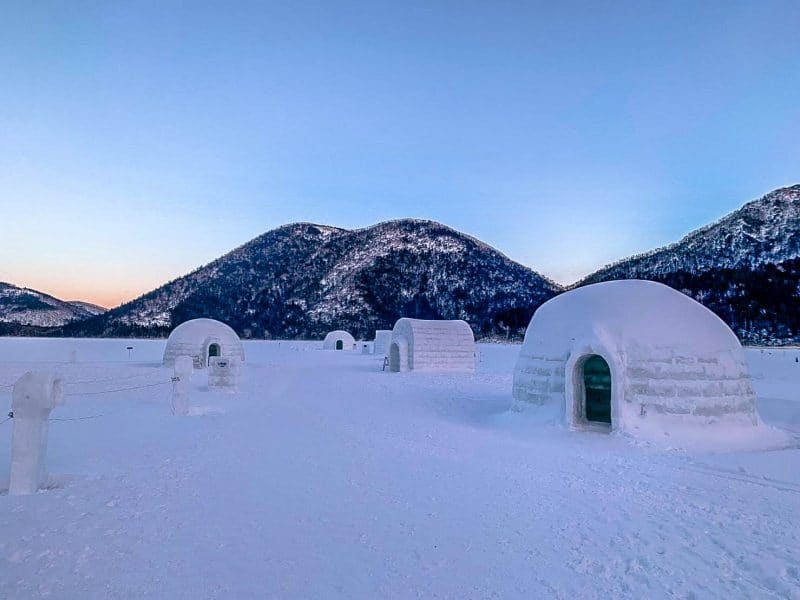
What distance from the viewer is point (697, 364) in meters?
8.30

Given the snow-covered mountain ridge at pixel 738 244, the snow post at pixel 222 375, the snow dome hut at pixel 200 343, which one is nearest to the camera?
the snow post at pixel 222 375

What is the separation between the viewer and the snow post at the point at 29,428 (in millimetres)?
5199

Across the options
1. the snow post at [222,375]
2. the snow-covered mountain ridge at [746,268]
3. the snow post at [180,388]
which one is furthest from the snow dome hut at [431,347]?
the snow-covered mountain ridge at [746,268]

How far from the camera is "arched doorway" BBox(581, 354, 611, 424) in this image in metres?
9.98

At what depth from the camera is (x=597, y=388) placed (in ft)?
33.9

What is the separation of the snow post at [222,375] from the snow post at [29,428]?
392 inches

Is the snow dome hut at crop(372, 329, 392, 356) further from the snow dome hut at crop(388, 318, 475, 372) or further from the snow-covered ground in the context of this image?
the snow-covered ground

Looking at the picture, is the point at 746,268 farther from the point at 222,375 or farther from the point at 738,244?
the point at 222,375

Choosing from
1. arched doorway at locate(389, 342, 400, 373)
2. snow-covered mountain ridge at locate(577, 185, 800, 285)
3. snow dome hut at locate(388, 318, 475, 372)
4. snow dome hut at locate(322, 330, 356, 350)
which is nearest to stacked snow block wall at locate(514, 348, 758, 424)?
snow dome hut at locate(388, 318, 475, 372)

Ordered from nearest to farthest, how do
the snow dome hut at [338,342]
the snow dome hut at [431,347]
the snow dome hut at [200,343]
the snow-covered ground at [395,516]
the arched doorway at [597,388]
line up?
1. the snow-covered ground at [395,516]
2. the arched doorway at [597,388]
3. the snow dome hut at [431,347]
4. the snow dome hut at [200,343]
5. the snow dome hut at [338,342]

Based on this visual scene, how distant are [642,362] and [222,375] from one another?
1208 cm

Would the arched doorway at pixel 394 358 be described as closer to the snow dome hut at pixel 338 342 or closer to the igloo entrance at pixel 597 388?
the igloo entrance at pixel 597 388

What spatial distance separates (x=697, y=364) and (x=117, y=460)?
927 centimetres

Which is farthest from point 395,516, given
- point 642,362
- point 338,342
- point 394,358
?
point 338,342
